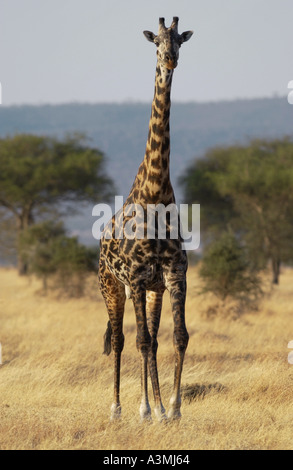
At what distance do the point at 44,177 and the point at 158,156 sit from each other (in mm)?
28270

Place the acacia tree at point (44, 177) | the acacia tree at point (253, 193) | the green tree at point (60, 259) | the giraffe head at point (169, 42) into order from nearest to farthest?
the giraffe head at point (169, 42)
the green tree at point (60, 259)
the acacia tree at point (253, 193)
the acacia tree at point (44, 177)

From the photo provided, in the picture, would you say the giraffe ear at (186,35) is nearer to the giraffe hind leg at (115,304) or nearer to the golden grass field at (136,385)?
the giraffe hind leg at (115,304)

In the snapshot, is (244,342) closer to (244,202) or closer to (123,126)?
(244,202)

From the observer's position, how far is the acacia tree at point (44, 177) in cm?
3469

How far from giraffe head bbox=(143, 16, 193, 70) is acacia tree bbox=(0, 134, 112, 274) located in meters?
27.6

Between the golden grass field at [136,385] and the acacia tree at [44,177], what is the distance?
756 inches

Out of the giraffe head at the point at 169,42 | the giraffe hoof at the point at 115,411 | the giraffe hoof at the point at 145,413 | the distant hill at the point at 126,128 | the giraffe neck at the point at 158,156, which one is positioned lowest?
the giraffe hoof at the point at 115,411

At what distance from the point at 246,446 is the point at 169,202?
7.39ft

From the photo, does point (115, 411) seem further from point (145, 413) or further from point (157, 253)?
point (157, 253)

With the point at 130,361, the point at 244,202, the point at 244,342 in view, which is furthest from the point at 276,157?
the point at 130,361

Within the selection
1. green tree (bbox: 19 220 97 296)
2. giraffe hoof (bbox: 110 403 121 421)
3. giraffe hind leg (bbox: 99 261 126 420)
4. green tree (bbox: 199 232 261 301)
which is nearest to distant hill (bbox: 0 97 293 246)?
green tree (bbox: 19 220 97 296)

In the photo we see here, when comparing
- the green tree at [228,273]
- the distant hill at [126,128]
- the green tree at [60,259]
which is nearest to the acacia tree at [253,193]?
the green tree at [60,259]

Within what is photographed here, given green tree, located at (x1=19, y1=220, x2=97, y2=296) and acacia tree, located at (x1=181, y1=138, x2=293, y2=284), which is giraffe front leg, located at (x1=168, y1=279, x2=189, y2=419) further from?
acacia tree, located at (x1=181, y1=138, x2=293, y2=284)

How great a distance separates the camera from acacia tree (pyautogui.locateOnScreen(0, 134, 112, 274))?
3469cm
